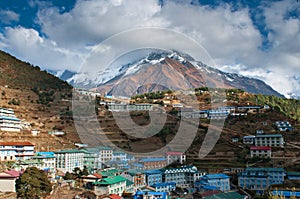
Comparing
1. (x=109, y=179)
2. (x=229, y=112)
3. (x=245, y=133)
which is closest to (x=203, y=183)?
(x=109, y=179)

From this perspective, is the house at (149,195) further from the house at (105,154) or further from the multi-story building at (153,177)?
the house at (105,154)

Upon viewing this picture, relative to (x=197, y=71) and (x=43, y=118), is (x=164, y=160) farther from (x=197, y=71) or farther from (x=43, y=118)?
(x=197, y=71)

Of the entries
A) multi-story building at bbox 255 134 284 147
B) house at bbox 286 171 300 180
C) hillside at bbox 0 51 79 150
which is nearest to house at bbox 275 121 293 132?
multi-story building at bbox 255 134 284 147

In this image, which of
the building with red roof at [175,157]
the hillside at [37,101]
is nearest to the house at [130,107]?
the hillside at [37,101]

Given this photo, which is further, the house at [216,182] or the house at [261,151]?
the house at [261,151]

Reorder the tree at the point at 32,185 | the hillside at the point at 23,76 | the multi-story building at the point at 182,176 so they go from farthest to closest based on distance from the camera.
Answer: the hillside at the point at 23,76 → the multi-story building at the point at 182,176 → the tree at the point at 32,185

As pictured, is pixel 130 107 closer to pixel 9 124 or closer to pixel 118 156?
pixel 118 156

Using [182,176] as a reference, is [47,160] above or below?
above

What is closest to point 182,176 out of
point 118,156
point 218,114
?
point 118,156
